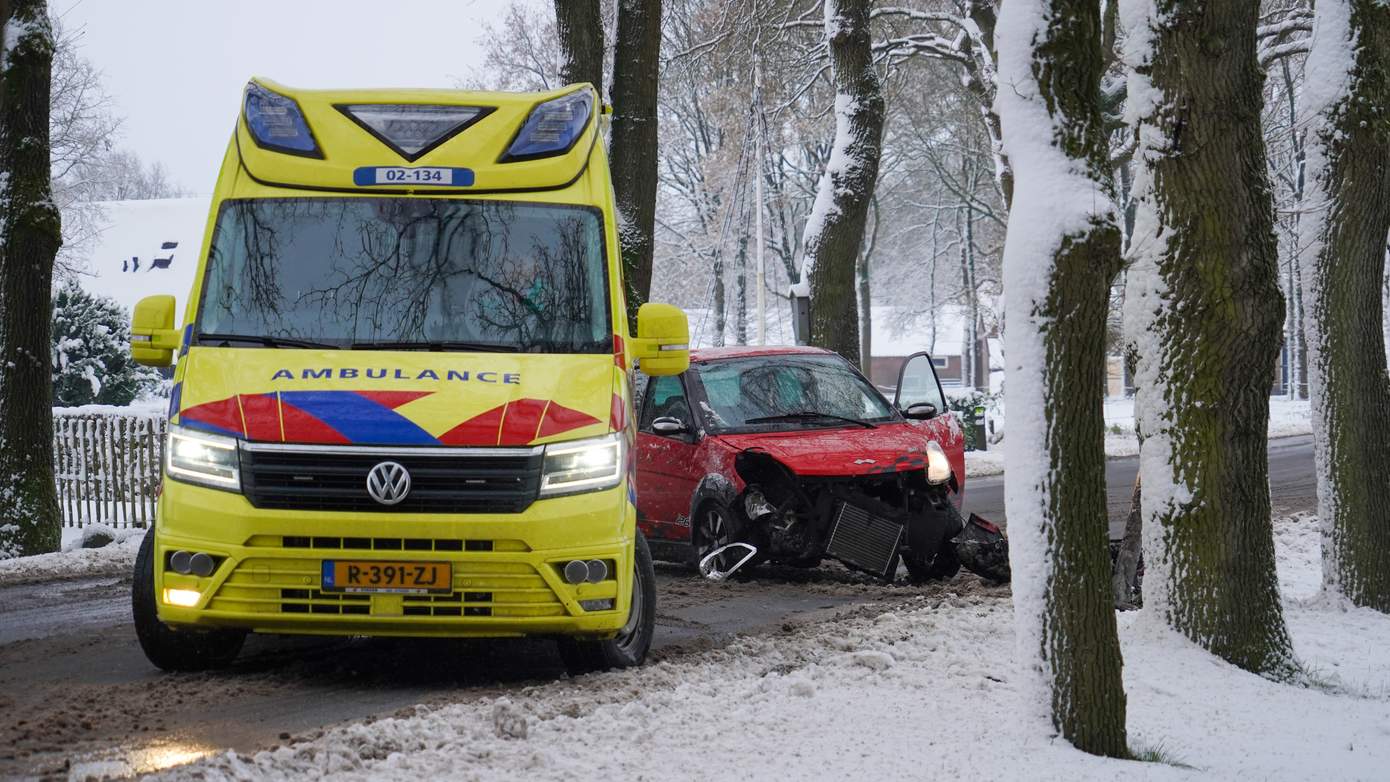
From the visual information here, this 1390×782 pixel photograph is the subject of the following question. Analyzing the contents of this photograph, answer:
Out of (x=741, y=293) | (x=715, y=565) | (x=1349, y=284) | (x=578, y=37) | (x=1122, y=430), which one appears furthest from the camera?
(x=741, y=293)

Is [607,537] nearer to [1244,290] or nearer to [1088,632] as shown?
[1088,632]

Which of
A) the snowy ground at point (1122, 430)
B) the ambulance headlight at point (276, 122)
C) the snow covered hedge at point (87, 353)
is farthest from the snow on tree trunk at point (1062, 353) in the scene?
the snow covered hedge at point (87, 353)

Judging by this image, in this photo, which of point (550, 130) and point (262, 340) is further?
point (550, 130)

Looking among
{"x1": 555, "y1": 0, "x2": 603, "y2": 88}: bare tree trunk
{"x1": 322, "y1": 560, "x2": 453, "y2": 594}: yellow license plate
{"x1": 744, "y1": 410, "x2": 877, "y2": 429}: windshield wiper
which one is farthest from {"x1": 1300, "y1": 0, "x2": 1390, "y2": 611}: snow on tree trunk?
{"x1": 555, "y1": 0, "x2": 603, "y2": 88}: bare tree trunk

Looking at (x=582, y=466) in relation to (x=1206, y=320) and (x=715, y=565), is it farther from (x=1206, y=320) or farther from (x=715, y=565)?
(x=715, y=565)

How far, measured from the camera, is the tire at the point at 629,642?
7.34 m

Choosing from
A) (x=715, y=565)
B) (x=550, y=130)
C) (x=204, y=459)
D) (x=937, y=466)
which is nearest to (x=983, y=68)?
(x=937, y=466)

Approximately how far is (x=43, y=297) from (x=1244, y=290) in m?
9.80

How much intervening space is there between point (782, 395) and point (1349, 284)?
4.02 metres

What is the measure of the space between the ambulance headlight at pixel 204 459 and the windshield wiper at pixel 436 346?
815 mm

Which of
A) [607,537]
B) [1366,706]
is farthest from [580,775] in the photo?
[1366,706]

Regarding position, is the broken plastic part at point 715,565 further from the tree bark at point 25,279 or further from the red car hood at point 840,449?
the tree bark at point 25,279

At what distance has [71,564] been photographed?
12602 mm

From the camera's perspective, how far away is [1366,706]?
24.6 feet
